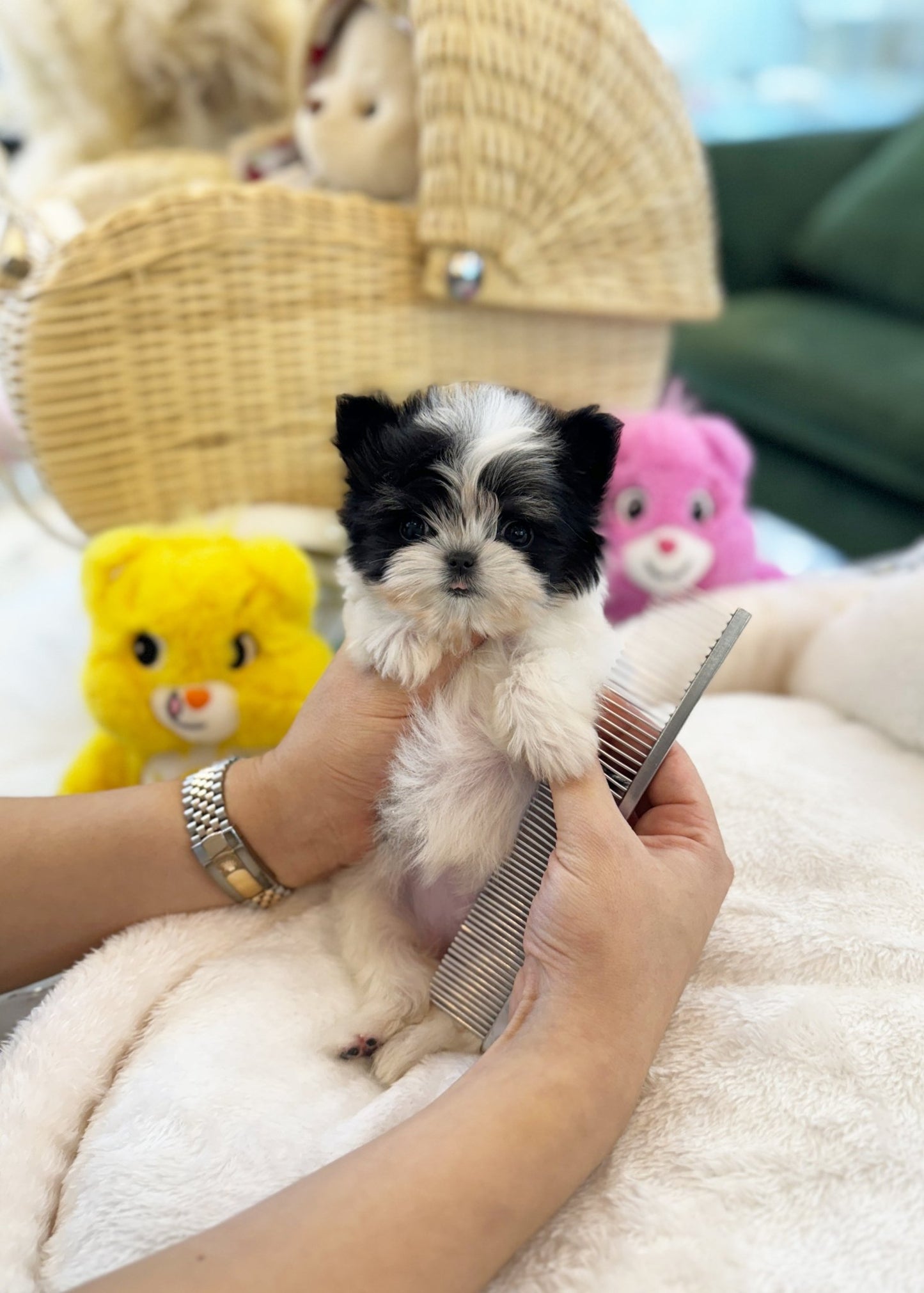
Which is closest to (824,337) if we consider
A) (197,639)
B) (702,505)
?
(702,505)

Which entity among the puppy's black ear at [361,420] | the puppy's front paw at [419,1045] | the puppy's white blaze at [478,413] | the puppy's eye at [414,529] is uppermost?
the puppy's white blaze at [478,413]

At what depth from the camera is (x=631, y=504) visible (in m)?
1.82

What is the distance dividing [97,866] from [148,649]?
423 mm

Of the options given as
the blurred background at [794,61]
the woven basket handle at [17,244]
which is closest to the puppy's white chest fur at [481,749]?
the woven basket handle at [17,244]

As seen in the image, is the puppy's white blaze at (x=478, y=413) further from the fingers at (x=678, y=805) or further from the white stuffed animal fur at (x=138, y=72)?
the white stuffed animal fur at (x=138, y=72)

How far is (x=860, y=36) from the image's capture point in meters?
4.56

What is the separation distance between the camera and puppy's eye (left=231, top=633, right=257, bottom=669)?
4.66 feet

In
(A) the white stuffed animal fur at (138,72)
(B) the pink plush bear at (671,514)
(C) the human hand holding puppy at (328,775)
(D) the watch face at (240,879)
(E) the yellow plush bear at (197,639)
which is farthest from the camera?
(A) the white stuffed animal fur at (138,72)

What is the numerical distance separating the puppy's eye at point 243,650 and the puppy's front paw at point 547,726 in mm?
661

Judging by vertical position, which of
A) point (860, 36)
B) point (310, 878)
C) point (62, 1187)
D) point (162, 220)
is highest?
point (860, 36)

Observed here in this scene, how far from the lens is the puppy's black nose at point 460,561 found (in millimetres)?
850

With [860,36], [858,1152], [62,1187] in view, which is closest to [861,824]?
[858,1152]

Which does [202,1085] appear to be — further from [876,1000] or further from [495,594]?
[876,1000]

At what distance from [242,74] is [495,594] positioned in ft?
7.33
